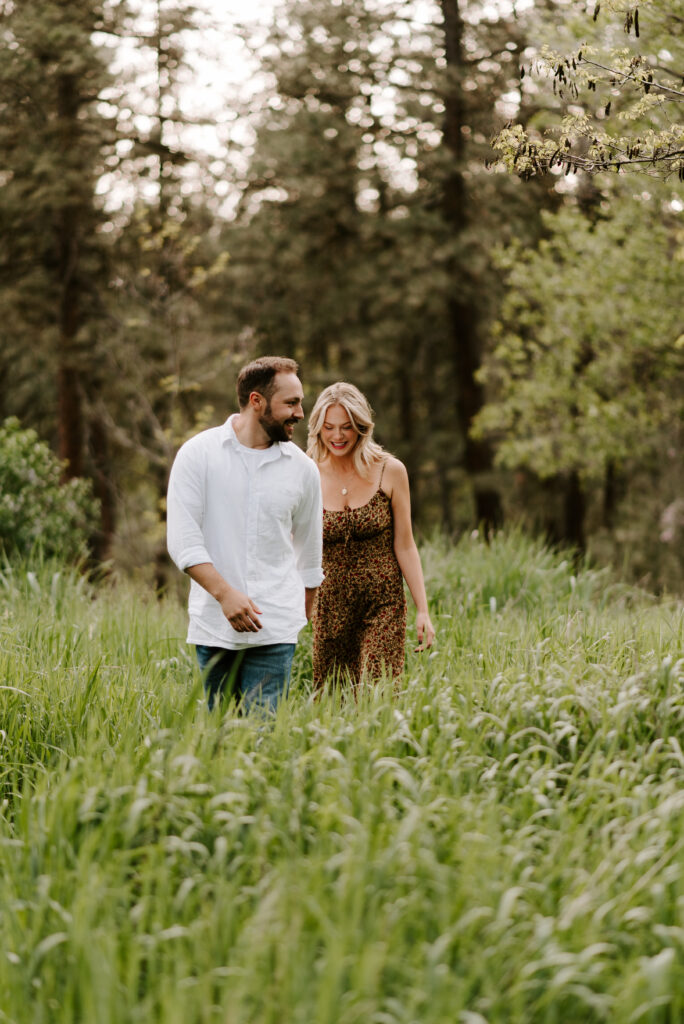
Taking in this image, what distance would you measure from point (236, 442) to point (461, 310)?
1495 cm

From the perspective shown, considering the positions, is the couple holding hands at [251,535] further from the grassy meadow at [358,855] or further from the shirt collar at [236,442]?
the grassy meadow at [358,855]

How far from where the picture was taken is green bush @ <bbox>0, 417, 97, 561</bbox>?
940 cm

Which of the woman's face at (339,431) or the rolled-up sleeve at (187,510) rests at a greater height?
the woman's face at (339,431)

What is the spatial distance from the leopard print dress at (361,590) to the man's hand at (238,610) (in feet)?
3.71

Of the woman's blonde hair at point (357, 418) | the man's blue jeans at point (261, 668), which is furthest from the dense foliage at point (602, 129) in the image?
the man's blue jeans at point (261, 668)

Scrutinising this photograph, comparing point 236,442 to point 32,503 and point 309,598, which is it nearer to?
point 309,598

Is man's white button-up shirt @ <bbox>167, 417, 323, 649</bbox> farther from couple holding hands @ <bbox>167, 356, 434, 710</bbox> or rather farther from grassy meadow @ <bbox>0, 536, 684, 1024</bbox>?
grassy meadow @ <bbox>0, 536, 684, 1024</bbox>

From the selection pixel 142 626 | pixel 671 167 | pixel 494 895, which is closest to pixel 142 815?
pixel 494 895

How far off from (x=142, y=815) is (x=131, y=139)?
15.4 metres

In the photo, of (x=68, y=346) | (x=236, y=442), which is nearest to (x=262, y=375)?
(x=236, y=442)

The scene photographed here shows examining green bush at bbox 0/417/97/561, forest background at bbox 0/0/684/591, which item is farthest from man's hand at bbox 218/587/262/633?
forest background at bbox 0/0/684/591

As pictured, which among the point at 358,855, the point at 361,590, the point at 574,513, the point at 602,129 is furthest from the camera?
the point at 574,513

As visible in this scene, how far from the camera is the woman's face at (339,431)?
4871 millimetres

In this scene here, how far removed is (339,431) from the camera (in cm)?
488
